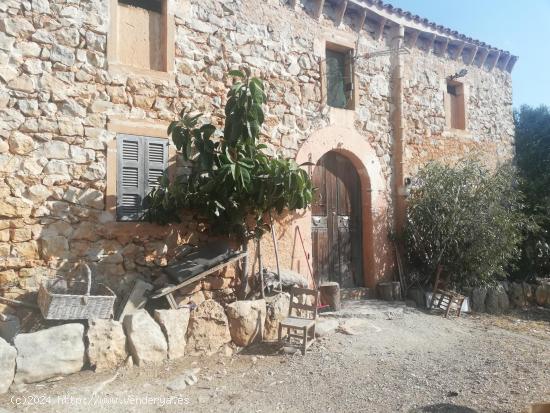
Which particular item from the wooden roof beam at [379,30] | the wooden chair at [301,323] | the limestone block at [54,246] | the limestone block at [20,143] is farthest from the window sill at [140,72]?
the wooden roof beam at [379,30]

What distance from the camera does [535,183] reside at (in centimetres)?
976

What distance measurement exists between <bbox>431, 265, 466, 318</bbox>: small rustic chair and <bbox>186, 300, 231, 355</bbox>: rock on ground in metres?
3.87

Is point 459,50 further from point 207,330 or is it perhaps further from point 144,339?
point 144,339

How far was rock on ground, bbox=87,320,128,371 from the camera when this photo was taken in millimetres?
4340

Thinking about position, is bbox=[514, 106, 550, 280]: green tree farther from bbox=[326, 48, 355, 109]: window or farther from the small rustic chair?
bbox=[326, 48, 355, 109]: window

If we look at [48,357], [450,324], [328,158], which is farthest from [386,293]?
[48,357]

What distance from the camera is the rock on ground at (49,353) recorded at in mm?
4043

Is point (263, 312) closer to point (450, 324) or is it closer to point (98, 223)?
point (98, 223)

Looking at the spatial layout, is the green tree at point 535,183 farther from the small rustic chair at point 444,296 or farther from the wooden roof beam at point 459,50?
the wooden roof beam at point 459,50

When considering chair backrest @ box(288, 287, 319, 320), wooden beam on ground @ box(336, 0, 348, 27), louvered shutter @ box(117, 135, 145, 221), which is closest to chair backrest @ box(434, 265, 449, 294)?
chair backrest @ box(288, 287, 319, 320)

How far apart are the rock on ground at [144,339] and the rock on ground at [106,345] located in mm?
92

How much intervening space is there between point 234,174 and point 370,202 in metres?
3.60

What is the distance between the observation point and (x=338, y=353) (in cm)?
509

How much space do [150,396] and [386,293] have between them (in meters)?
4.68
